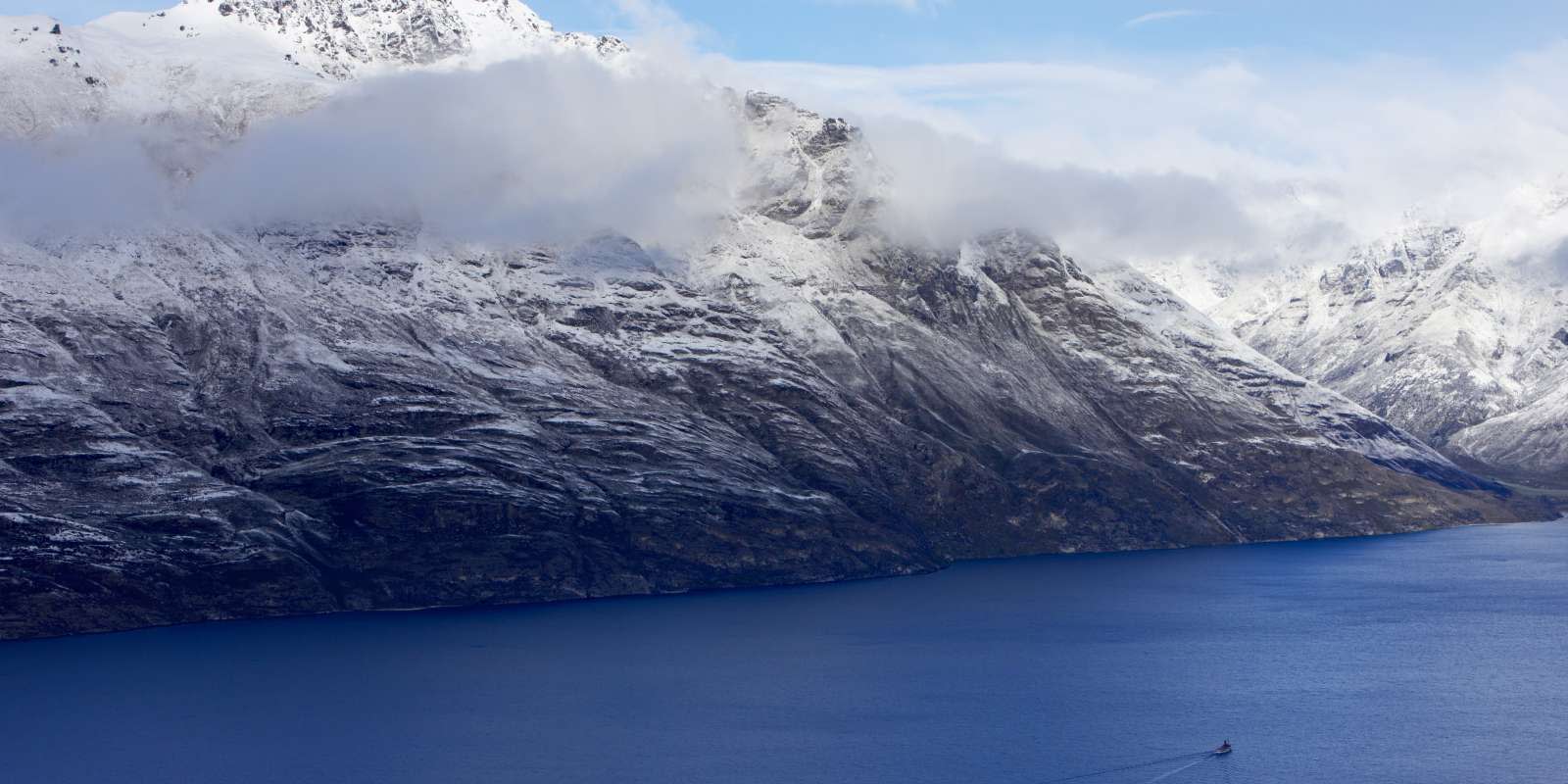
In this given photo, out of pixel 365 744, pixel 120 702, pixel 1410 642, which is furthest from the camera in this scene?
pixel 1410 642

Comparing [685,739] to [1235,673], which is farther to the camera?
[1235,673]

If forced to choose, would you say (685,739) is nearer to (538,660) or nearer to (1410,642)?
(538,660)

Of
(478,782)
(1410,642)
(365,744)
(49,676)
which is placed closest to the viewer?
(478,782)

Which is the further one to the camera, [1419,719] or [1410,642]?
[1410,642]

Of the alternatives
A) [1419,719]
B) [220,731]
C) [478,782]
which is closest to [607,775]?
[478,782]

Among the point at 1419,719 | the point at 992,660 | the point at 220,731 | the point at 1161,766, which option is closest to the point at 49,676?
the point at 220,731

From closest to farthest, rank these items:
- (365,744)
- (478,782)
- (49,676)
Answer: (478,782) → (365,744) → (49,676)

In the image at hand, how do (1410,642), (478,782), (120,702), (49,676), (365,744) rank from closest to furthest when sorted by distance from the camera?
(478,782)
(365,744)
(120,702)
(49,676)
(1410,642)

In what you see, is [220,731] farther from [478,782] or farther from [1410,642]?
[1410,642]

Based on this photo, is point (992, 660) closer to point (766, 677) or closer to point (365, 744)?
point (766, 677)

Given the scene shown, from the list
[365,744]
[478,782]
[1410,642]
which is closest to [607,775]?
[478,782]
